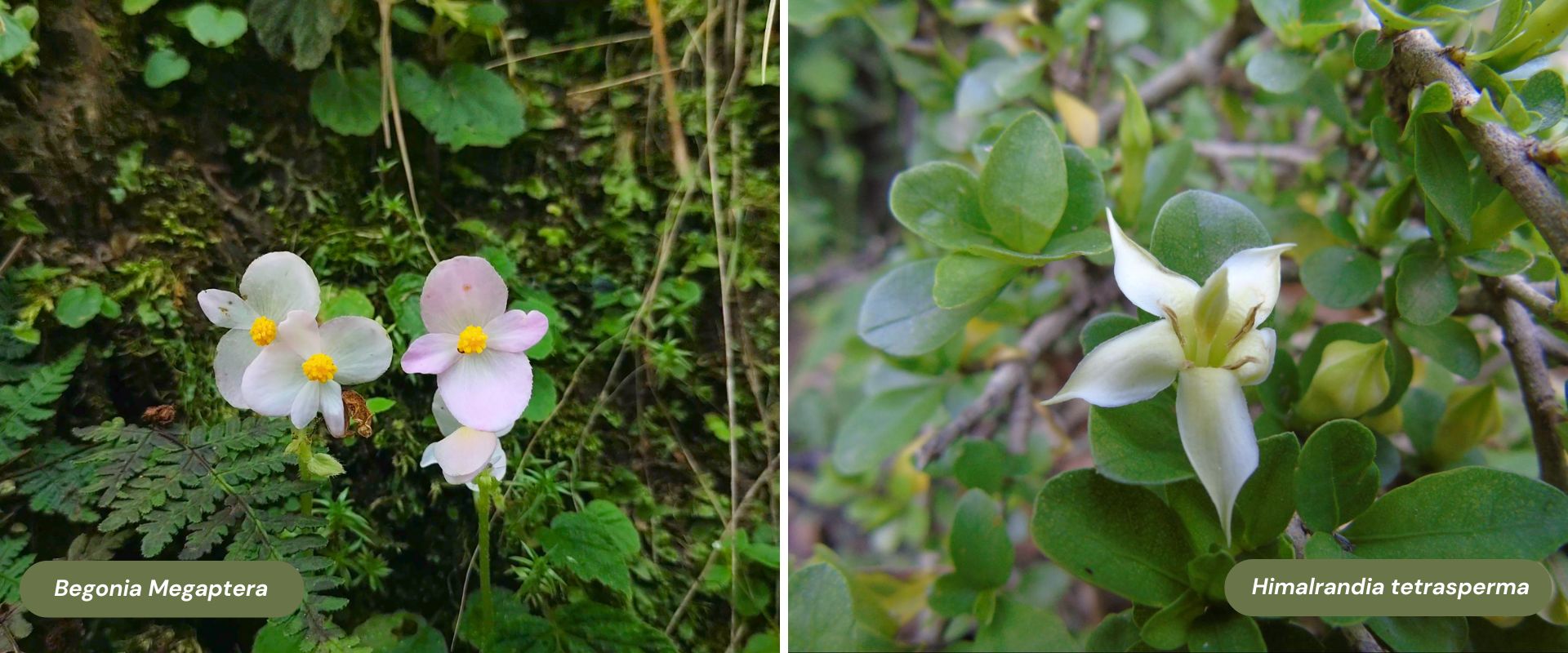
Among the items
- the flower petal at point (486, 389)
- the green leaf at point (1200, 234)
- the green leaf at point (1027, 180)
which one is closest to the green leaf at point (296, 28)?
the flower petal at point (486, 389)

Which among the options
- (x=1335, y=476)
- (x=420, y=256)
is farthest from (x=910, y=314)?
(x=420, y=256)

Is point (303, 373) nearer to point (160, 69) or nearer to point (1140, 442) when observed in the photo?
point (160, 69)

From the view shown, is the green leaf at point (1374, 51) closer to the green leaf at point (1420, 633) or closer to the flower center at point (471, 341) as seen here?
A: the green leaf at point (1420, 633)

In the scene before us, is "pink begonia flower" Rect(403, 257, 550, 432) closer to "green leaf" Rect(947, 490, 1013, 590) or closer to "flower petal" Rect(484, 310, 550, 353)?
"flower petal" Rect(484, 310, 550, 353)

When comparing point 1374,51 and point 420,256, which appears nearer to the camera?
point 1374,51

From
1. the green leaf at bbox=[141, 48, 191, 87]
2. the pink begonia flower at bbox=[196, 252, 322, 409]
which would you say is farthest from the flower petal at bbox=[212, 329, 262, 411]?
the green leaf at bbox=[141, 48, 191, 87]

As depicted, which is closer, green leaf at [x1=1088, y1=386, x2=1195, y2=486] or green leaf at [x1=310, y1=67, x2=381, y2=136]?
green leaf at [x1=1088, y1=386, x2=1195, y2=486]

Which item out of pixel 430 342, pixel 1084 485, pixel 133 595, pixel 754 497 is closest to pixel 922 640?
pixel 754 497

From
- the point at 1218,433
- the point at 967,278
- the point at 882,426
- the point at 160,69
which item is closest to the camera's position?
the point at 1218,433
